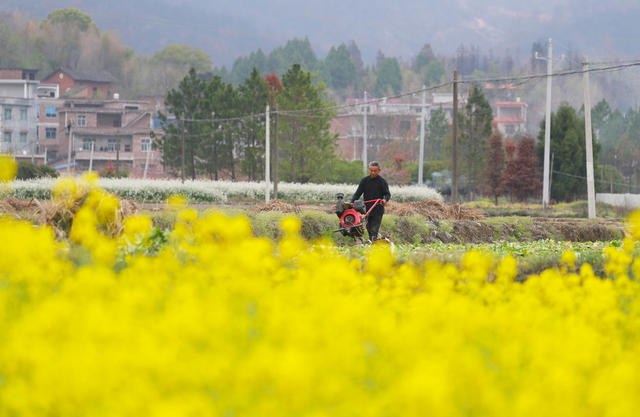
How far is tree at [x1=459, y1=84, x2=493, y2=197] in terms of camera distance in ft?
190

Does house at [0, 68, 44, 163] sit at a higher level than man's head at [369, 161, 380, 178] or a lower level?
higher

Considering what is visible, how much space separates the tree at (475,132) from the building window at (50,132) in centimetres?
5503

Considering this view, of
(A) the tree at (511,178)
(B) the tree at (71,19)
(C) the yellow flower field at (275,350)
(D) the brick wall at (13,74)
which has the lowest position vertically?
(C) the yellow flower field at (275,350)

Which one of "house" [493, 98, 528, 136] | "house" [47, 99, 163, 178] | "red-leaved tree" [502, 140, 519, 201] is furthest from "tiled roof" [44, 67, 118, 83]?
"red-leaved tree" [502, 140, 519, 201]

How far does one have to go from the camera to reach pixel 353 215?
17.0 m

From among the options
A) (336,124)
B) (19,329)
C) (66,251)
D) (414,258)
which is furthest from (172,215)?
(336,124)

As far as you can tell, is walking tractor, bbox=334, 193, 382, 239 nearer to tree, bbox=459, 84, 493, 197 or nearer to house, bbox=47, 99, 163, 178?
tree, bbox=459, 84, 493, 197

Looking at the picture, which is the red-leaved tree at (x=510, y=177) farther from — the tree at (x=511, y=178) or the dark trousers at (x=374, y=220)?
the dark trousers at (x=374, y=220)

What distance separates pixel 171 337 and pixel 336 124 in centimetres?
11971

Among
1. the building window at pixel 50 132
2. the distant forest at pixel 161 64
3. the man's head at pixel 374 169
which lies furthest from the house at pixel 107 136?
the man's head at pixel 374 169

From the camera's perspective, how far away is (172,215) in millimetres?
19391

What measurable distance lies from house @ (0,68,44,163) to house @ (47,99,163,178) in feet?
6.65

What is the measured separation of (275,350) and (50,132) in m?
99.6

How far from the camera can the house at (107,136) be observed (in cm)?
8931
